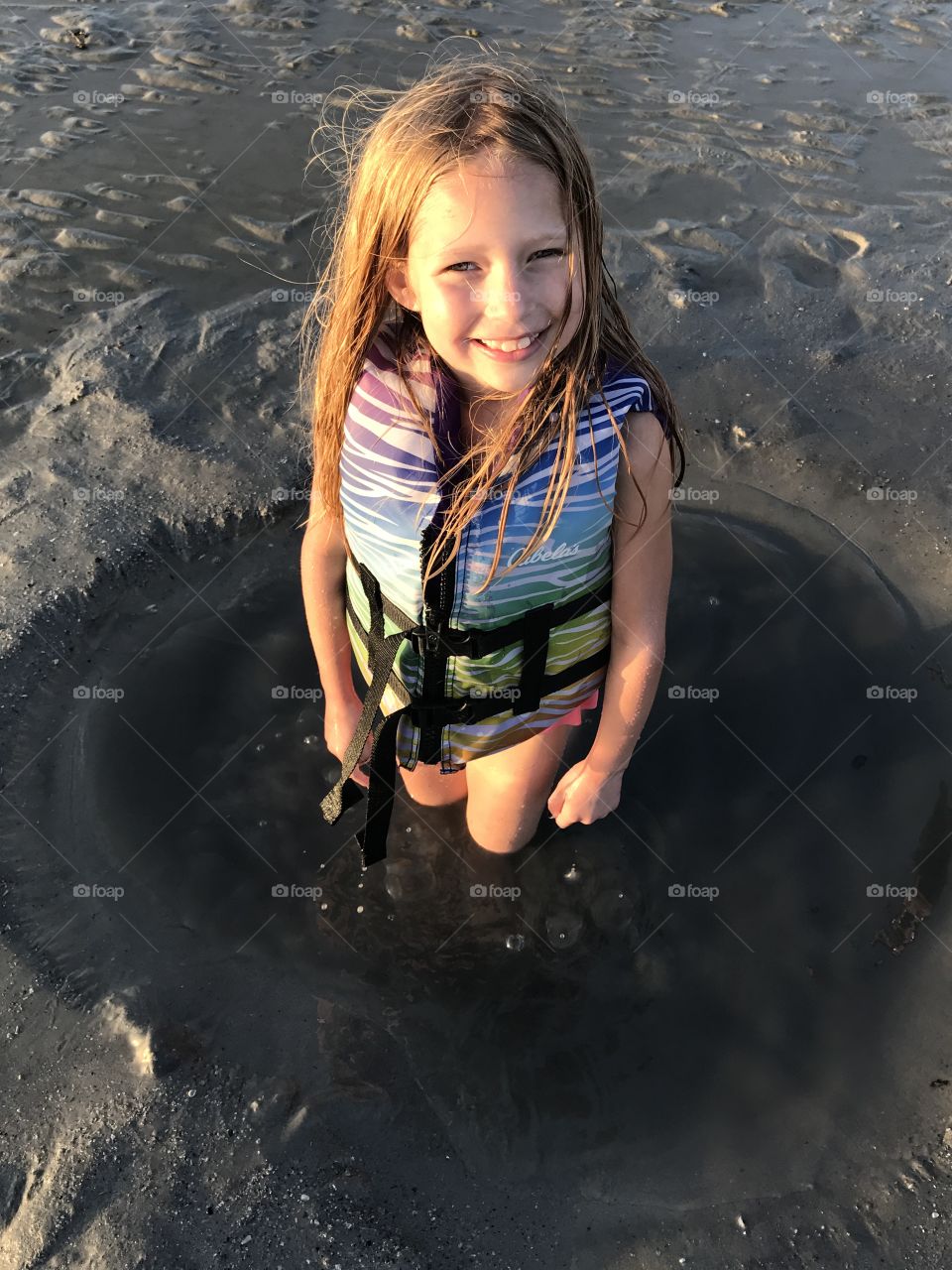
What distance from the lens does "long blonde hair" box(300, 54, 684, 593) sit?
5.80ft

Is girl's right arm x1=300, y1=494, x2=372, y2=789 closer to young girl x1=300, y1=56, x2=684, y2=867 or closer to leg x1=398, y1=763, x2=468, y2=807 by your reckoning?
young girl x1=300, y1=56, x2=684, y2=867

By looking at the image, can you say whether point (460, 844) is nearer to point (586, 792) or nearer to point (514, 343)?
point (586, 792)

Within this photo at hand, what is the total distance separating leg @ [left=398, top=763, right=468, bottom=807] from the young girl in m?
0.46

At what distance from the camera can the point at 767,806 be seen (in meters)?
3.30

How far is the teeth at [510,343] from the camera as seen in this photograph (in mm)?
1883

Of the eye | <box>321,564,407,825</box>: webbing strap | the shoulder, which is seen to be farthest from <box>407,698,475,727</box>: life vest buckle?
the eye

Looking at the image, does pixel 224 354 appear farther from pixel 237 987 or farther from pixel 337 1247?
pixel 337 1247

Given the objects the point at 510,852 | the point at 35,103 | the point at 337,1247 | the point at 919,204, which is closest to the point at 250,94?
the point at 35,103

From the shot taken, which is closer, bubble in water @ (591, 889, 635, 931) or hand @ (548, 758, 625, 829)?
hand @ (548, 758, 625, 829)

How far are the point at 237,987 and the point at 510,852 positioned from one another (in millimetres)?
Answer: 1017

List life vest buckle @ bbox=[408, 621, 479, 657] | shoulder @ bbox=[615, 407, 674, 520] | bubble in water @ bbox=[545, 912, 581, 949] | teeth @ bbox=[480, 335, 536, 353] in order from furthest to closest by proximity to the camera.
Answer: bubble in water @ bbox=[545, 912, 581, 949], life vest buckle @ bbox=[408, 621, 479, 657], shoulder @ bbox=[615, 407, 674, 520], teeth @ bbox=[480, 335, 536, 353]

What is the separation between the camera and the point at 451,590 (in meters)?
2.24

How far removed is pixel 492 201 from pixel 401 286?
0.32 m

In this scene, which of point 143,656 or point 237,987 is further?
point 143,656
